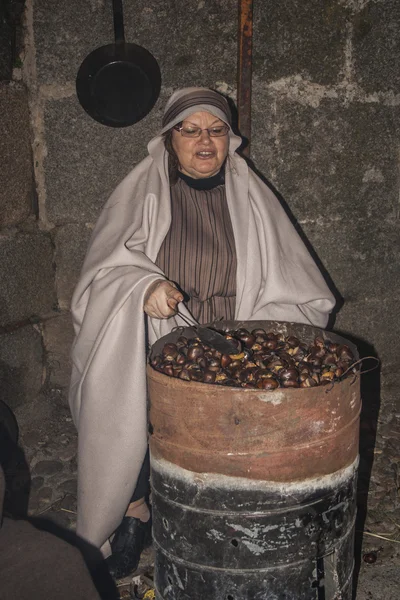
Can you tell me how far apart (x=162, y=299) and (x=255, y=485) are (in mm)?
944

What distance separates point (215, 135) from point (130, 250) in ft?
2.50

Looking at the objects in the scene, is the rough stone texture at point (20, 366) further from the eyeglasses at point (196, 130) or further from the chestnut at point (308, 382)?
the chestnut at point (308, 382)

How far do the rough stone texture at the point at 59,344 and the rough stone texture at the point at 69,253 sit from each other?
214 millimetres

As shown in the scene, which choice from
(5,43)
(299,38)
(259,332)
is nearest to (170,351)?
(259,332)

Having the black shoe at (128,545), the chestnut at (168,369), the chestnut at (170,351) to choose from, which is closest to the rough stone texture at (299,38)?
the chestnut at (170,351)

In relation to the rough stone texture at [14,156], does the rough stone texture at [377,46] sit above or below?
above

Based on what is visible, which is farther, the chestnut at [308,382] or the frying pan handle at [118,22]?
the frying pan handle at [118,22]

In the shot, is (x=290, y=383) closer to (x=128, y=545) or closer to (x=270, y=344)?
(x=270, y=344)

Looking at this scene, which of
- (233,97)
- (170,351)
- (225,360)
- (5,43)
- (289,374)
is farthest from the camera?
(233,97)

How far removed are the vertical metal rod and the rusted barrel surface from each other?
8.89ft

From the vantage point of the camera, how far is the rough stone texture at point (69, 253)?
15.5ft

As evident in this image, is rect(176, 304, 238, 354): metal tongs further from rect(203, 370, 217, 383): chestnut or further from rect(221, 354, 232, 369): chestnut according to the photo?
rect(203, 370, 217, 383): chestnut

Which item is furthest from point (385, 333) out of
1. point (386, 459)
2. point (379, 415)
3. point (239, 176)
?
point (239, 176)

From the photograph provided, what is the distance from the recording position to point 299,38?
15.0 feet
